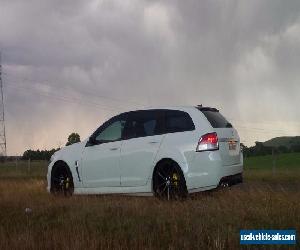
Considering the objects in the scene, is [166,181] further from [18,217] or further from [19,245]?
[19,245]

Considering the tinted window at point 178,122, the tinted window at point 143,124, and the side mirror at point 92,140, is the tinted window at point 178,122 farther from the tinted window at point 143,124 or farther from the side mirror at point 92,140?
the side mirror at point 92,140

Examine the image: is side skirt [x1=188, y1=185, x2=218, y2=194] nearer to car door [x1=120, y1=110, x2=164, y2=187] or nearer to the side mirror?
car door [x1=120, y1=110, x2=164, y2=187]

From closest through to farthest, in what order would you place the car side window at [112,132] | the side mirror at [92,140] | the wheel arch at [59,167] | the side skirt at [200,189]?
the side skirt at [200,189], the car side window at [112,132], the side mirror at [92,140], the wheel arch at [59,167]

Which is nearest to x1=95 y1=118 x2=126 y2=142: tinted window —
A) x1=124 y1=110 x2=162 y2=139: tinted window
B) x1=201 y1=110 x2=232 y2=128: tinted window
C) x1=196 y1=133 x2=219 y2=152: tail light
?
x1=124 y1=110 x2=162 y2=139: tinted window

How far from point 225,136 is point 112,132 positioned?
2450 millimetres

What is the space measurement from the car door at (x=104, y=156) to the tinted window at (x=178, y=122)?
1.13m

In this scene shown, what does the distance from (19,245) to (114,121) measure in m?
5.20

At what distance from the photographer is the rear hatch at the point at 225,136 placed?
9.91 meters

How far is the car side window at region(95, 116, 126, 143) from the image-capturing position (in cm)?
1119

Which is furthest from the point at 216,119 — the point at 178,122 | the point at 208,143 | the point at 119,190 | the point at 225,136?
the point at 119,190

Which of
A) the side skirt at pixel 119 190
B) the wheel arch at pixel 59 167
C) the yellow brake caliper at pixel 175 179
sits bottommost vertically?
the side skirt at pixel 119 190

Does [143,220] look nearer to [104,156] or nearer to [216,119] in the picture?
[216,119]

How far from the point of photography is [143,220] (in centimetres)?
785

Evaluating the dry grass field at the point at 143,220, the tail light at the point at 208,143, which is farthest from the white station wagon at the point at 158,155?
the dry grass field at the point at 143,220
